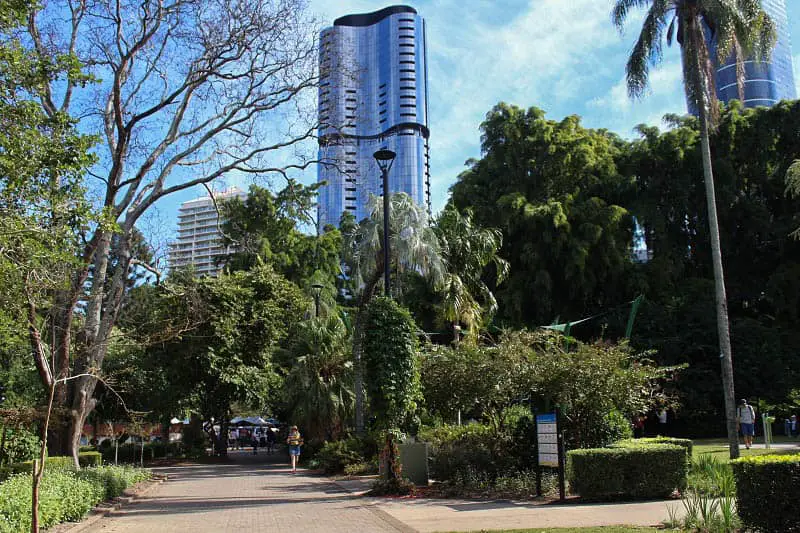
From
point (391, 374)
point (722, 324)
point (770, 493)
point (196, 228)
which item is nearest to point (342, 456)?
point (391, 374)

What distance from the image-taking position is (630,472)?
11938 mm

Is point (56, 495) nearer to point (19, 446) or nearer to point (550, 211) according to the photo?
point (19, 446)

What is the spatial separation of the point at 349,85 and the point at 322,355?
11.5m

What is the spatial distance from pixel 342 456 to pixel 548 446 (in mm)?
10228

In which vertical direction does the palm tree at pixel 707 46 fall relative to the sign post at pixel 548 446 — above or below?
above

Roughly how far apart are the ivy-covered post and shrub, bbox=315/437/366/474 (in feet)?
21.0

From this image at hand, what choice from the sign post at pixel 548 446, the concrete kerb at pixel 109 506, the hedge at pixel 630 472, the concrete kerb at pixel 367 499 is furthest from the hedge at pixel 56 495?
the hedge at pixel 630 472

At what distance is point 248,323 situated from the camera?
30125mm

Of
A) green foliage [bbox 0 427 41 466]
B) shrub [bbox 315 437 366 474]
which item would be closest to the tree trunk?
shrub [bbox 315 437 366 474]

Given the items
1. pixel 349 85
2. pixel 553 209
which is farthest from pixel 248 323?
pixel 553 209

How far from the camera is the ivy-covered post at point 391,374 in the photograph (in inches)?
584

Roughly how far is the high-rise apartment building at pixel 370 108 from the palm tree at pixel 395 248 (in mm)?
1051

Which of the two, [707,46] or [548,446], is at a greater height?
[707,46]

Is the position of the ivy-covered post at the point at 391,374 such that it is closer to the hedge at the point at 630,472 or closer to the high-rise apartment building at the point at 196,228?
the hedge at the point at 630,472
